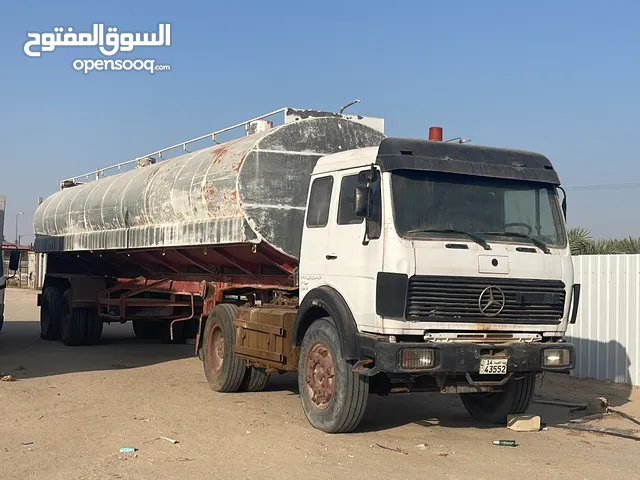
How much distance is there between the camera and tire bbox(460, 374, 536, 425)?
28.9 feet

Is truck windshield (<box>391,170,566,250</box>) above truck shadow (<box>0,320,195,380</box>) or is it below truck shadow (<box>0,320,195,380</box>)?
above

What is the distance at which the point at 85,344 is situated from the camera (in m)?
17.0

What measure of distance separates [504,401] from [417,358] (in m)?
2.14

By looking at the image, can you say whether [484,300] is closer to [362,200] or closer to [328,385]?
[362,200]

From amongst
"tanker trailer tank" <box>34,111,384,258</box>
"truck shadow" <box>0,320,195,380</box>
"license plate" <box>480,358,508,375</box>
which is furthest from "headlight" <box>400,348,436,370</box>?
"truck shadow" <box>0,320,195,380</box>

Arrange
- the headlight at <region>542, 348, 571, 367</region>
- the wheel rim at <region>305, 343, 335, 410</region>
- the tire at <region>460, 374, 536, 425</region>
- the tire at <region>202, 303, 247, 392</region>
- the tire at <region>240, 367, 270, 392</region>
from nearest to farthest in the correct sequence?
the headlight at <region>542, 348, 571, 367</region>, the wheel rim at <region>305, 343, 335, 410</region>, the tire at <region>460, 374, 536, 425</region>, the tire at <region>202, 303, 247, 392</region>, the tire at <region>240, 367, 270, 392</region>

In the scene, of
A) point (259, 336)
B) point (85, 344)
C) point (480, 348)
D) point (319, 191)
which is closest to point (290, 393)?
point (259, 336)

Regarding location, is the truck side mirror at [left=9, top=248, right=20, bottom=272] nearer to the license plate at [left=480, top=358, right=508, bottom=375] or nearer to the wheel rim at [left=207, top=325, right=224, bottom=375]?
the wheel rim at [left=207, top=325, right=224, bottom=375]

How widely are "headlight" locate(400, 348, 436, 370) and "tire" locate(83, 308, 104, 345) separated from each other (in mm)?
11090

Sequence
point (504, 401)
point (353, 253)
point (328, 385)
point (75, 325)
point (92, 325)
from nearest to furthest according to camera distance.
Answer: point (353, 253) < point (328, 385) < point (504, 401) < point (75, 325) < point (92, 325)

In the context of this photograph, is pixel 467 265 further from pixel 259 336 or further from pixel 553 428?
pixel 259 336

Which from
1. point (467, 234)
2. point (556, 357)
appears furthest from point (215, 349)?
point (556, 357)

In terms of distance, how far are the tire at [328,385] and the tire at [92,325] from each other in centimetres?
931

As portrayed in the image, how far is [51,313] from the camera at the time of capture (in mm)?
17984
